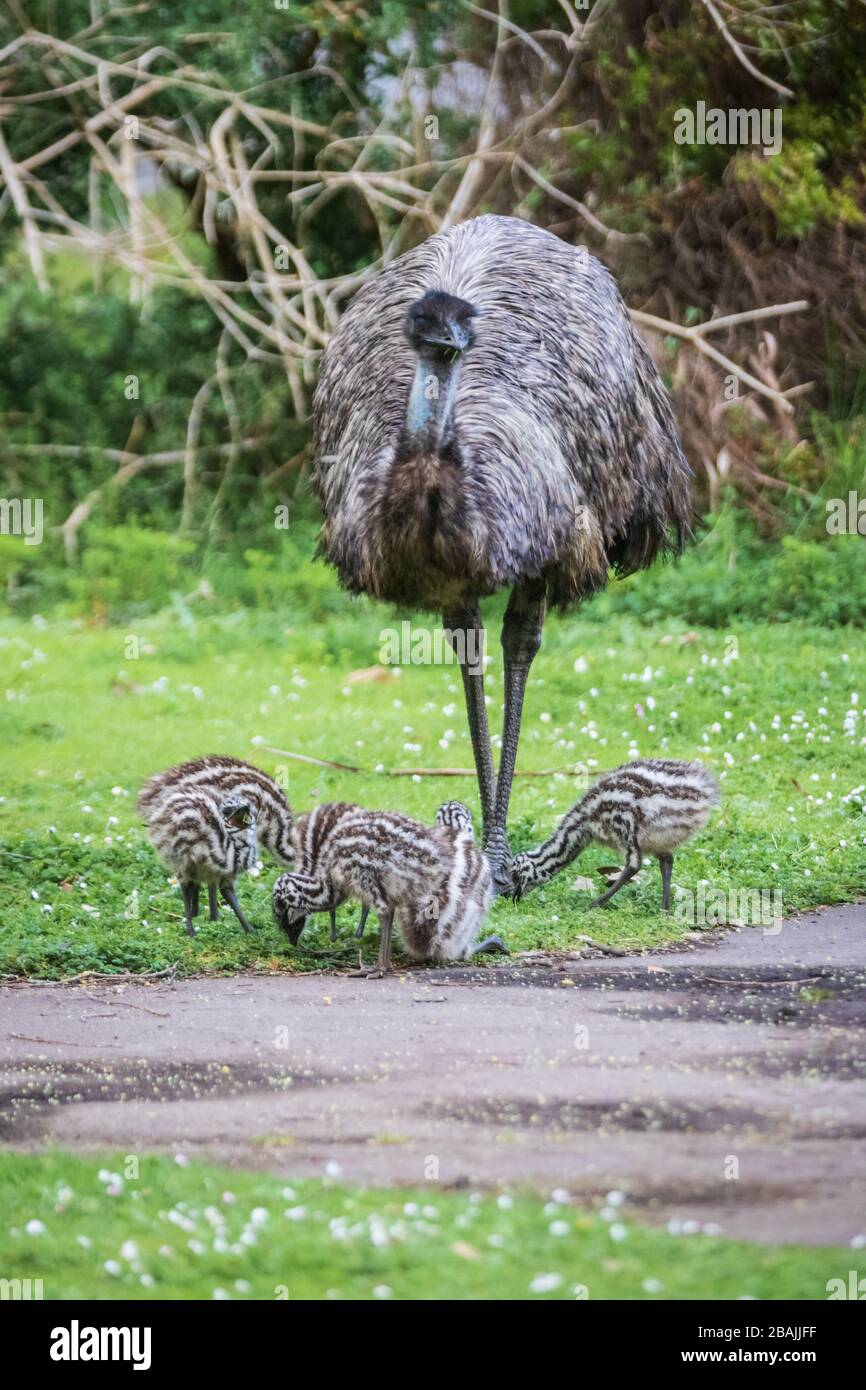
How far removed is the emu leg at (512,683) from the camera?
28.4 feet

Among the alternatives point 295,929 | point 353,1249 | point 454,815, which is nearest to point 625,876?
point 454,815

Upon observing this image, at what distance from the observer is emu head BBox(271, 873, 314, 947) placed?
7.61m

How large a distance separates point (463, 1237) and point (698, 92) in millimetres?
13355

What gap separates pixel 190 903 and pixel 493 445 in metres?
2.28

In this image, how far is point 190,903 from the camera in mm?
8039

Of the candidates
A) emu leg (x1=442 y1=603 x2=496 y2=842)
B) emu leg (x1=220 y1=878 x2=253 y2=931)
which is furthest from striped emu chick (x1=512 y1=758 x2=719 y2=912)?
emu leg (x1=220 y1=878 x2=253 y2=931)

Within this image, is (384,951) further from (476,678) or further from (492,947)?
(476,678)

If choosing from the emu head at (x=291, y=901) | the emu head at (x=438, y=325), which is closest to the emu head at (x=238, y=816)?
the emu head at (x=291, y=901)

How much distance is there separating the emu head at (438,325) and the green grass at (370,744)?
238cm

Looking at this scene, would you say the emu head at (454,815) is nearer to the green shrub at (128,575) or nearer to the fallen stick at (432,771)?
the fallen stick at (432,771)

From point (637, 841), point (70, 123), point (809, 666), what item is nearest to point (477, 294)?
point (637, 841)

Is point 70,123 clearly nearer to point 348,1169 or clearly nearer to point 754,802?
point 754,802

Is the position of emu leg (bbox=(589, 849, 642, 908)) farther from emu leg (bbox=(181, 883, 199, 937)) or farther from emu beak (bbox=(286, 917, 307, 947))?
emu leg (bbox=(181, 883, 199, 937))

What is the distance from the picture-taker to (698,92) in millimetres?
16109
